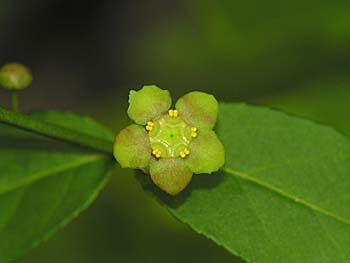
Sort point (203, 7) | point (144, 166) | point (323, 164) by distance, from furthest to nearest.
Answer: point (203, 7)
point (323, 164)
point (144, 166)

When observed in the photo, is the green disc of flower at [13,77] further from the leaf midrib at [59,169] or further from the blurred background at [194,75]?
the blurred background at [194,75]

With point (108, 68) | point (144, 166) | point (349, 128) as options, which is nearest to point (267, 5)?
point (349, 128)

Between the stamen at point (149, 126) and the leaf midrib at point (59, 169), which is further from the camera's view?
the leaf midrib at point (59, 169)

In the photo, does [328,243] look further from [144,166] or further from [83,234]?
[83,234]

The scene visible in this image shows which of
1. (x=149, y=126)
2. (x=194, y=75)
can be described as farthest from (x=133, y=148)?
(x=194, y=75)

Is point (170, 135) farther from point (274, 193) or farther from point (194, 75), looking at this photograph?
point (194, 75)

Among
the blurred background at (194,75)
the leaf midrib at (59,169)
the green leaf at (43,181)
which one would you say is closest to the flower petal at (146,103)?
the green leaf at (43,181)
